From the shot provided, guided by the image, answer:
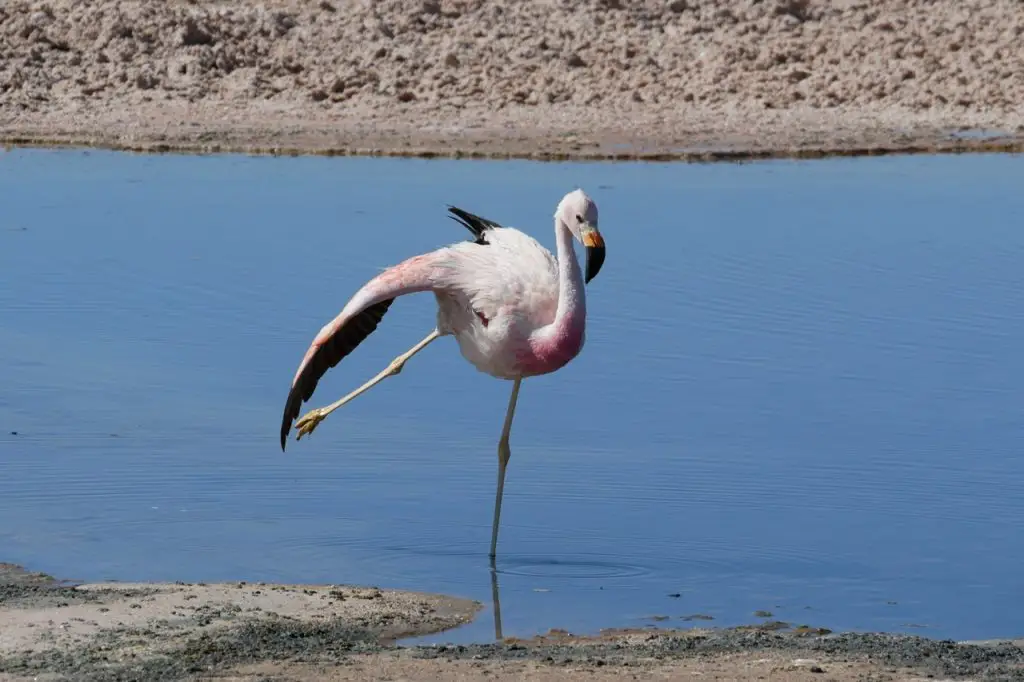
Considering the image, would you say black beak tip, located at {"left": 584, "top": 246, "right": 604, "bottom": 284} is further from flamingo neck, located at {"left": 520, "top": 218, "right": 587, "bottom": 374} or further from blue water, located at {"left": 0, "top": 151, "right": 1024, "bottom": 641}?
blue water, located at {"left": 0, "top": 151, "right": 1024, "bottom": 641}

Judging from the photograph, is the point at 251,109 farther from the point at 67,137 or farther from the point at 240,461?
the point at 240,461

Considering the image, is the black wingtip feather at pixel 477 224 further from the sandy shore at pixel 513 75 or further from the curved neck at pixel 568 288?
the sandy shore at pixel 513 75

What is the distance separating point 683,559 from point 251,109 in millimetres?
16994

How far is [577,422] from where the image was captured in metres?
9.16

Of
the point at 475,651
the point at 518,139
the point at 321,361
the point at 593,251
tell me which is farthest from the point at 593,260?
the point at 518,139

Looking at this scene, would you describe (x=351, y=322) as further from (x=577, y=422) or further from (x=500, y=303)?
(x=577, y=422)

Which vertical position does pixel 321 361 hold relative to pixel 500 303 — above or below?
below

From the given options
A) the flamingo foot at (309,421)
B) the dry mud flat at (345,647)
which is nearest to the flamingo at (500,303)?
the flamingo foot at (309,421)

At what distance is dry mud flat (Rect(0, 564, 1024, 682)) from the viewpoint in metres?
5.57

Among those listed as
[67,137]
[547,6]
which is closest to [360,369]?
[67,137]

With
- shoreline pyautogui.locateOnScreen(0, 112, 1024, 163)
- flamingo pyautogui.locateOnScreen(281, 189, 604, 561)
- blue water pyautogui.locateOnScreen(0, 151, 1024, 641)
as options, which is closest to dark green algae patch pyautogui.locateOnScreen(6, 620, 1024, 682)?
blue water pyautogui.locateOnScreen(0, 151, 1024, 641)

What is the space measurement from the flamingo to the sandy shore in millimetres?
12738

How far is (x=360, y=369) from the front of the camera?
33.6ft

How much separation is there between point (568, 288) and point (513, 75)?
1728 centimetres
